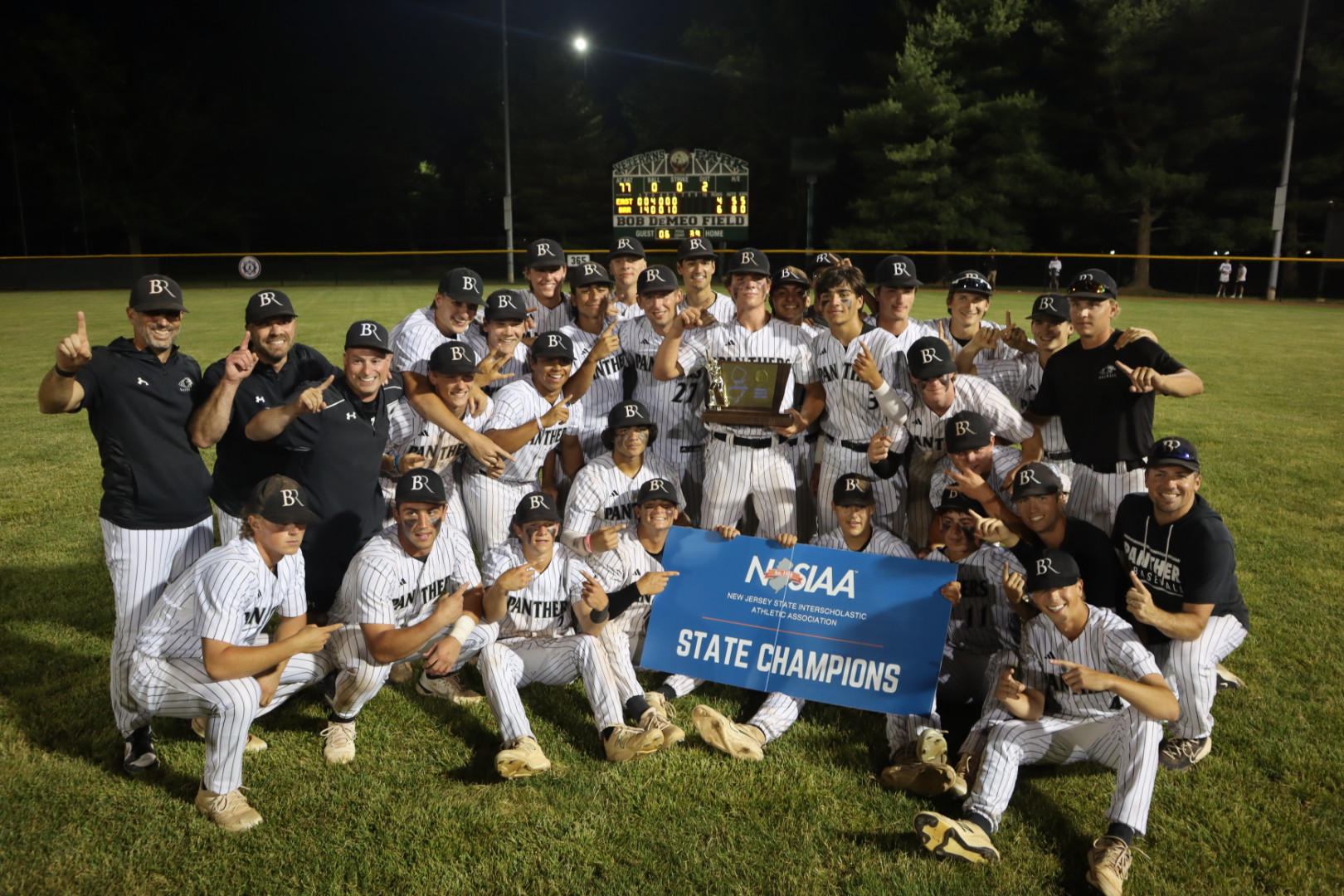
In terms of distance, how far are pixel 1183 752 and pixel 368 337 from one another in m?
4.92

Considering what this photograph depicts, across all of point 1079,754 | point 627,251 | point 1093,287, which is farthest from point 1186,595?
point 627,251

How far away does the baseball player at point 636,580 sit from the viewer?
5.22 metres

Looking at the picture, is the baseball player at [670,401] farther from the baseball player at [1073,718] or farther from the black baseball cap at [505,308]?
the baseball player at [1073,718]

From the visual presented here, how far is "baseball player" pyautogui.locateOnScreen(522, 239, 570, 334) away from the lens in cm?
739

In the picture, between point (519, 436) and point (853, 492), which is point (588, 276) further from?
point (853, 492)

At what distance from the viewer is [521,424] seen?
6.05 metres

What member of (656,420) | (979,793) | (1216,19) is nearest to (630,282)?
(656,420)

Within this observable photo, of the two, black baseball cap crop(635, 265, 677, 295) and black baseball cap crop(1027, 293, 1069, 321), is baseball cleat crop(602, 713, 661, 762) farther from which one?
black baseball cap crop(1027, 293, 1069, 321)

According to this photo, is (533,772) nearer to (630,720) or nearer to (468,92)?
(630,720)

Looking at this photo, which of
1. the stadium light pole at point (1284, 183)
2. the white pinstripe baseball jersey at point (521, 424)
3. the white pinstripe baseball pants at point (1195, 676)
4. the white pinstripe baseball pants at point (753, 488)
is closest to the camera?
the white pinstripe baseball pants at point (1195, 676)

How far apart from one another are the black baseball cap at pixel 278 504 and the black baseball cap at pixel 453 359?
1498 millimetres

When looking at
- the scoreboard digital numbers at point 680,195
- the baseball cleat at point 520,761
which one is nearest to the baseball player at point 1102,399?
the baseball cleat at point 520,761

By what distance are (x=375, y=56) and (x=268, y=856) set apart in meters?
75.8

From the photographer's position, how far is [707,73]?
52344 millimetres
